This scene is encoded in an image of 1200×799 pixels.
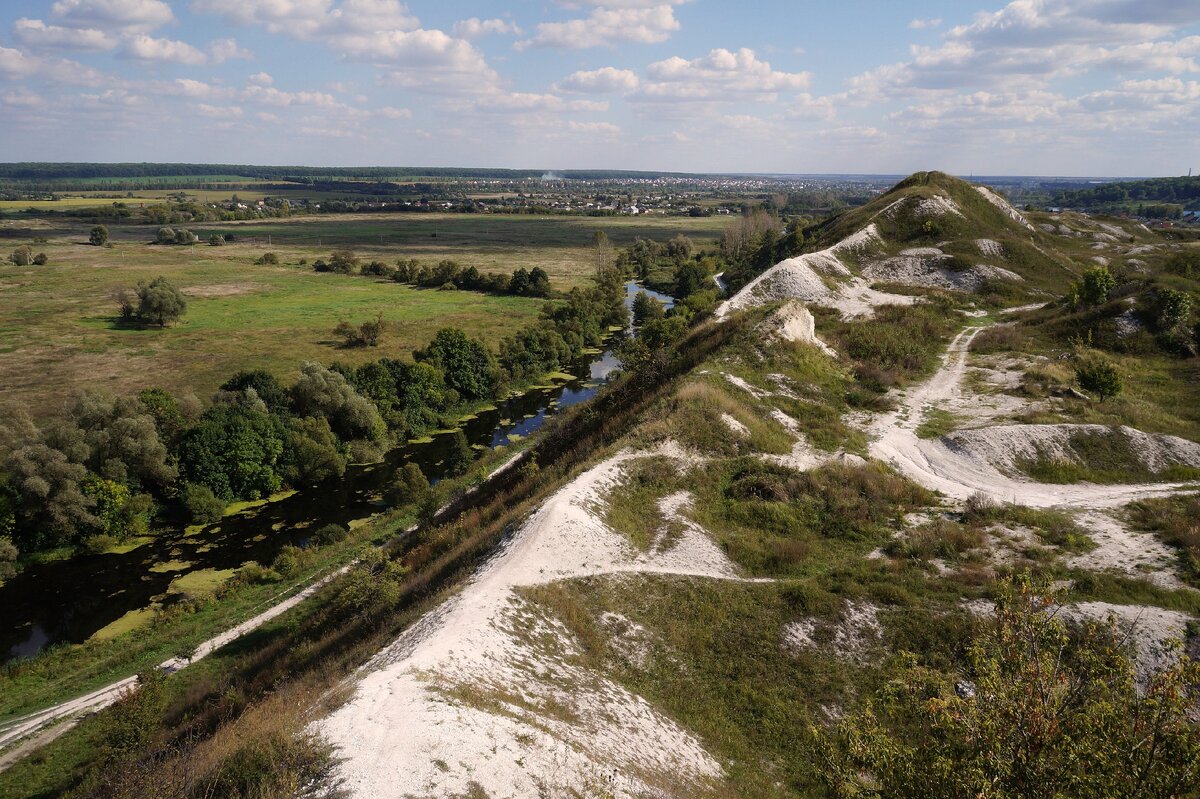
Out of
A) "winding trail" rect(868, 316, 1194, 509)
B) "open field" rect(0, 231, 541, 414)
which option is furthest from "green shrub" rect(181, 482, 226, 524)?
"winding trail" rect(868, 316, 1194, 509)

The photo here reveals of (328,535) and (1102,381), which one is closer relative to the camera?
(1102,381)

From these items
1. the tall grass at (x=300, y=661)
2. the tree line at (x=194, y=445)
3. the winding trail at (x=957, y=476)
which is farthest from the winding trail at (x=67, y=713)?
the winding trail at (x=957, y=476)

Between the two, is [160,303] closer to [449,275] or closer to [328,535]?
[449,275]

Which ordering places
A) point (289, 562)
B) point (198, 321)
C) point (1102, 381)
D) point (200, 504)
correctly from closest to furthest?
point (1102, 381)
point (289, 562)
point (200, 504)
point (198, 321)

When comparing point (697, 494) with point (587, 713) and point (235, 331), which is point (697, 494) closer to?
point (587, 713)

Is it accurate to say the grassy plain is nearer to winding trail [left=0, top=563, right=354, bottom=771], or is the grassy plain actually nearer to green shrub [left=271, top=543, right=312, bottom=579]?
green shrub [left=271, top=543, right=312, bottom=579]

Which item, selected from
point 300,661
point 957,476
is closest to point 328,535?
point 300,661

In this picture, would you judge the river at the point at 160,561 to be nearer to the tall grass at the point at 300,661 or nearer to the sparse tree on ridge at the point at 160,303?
the tall grass at the point at 300,661
